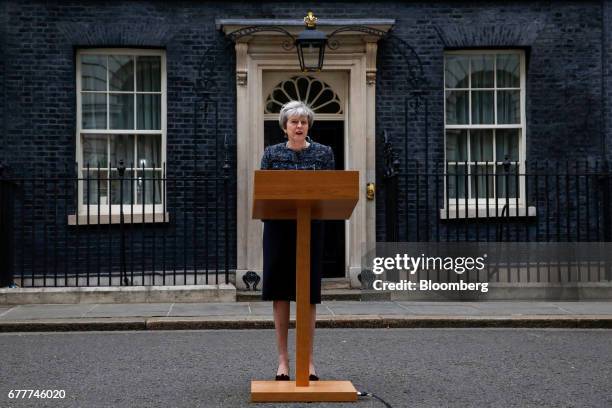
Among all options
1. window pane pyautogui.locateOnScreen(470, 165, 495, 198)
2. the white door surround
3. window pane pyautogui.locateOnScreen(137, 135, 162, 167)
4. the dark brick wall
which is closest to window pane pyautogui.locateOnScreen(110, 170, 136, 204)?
window pane pyautogui.locateOnScreen(137, 135, 162, 167)

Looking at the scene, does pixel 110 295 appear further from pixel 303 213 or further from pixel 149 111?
pixel 303 213

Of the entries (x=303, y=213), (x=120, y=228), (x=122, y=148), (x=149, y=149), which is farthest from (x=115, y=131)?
(x=303, y=213)

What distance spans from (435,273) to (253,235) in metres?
2.58

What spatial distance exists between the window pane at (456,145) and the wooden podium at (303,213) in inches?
302

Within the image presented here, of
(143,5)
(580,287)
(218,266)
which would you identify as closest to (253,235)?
(218,266)

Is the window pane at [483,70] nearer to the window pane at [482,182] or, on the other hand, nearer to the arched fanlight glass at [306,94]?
the window pane at [482,182]

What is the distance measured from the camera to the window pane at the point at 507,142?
43.3 feet

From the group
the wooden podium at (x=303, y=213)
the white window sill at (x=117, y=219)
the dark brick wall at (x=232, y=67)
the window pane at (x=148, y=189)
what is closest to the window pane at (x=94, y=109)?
the dark brick wall at (x=232, y=67)

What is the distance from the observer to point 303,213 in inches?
215

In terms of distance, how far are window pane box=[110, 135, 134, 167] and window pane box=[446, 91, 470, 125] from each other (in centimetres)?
462

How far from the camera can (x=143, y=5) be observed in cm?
1262

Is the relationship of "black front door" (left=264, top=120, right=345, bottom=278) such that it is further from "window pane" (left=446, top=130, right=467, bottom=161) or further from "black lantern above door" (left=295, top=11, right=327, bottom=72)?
"window pane" (left=446, top=130, right=467, bottom=161)

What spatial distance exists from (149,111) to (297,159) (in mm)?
7362

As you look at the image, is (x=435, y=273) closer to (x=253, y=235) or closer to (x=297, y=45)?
(x=253, y=235)
